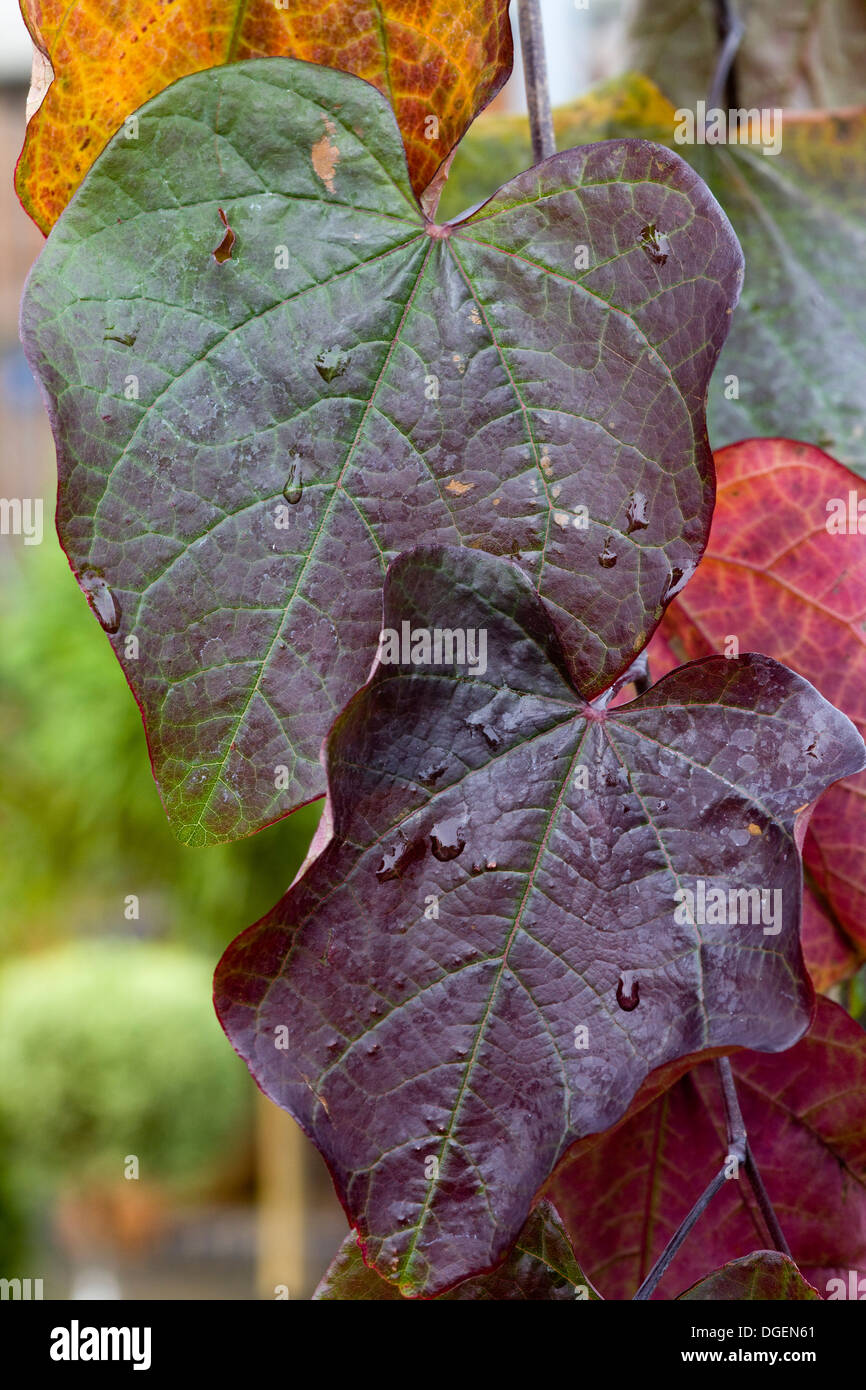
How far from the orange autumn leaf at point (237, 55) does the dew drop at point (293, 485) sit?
0.24 feet

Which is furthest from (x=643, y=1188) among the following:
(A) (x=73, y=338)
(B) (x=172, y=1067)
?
(B) (x=172, y=1067)

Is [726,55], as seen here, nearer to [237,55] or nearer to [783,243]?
[783,243]

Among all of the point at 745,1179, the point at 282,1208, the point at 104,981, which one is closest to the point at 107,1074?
the point at 104,981

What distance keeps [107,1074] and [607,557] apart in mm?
2542

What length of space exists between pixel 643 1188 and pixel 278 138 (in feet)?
0.84

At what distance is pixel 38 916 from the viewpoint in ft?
8.53

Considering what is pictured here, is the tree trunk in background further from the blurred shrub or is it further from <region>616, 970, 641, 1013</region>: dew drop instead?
<region>616, 970, 641, 1013</region>: dew drop

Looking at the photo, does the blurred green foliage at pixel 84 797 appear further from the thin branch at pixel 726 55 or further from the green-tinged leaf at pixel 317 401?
the green-tinged leaf at pixel 317 401

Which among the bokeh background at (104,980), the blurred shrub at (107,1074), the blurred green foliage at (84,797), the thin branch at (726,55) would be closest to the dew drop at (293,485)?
the thin branch at (726,55)

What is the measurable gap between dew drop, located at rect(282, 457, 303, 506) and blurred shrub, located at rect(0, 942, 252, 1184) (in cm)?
248

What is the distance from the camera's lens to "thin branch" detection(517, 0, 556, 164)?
0.26 m

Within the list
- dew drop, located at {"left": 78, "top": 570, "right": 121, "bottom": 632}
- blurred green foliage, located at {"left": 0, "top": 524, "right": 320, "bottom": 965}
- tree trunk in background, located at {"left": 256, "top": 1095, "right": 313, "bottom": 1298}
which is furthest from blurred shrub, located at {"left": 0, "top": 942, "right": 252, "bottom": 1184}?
dew drop, located at {"left": 78, "top": 570, "right": 121, "bottom": 632}

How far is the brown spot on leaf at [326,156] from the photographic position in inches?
8.8

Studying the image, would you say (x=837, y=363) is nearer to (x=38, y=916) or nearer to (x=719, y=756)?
(x=719, y=756)
